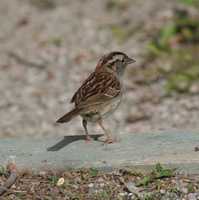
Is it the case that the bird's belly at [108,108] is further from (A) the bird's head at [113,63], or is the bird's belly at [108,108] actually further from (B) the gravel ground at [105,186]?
(B) the gravel ground at [105,186]

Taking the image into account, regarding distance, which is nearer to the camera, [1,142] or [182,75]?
[1,142]

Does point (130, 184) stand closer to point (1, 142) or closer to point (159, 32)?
point (1, 142)

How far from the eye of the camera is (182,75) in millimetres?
10945

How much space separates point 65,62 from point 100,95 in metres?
4.66

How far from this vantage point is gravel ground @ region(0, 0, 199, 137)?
410 inches

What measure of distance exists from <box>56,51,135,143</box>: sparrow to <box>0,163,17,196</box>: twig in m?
0.56

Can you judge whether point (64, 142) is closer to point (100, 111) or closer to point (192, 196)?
point (100, 111)

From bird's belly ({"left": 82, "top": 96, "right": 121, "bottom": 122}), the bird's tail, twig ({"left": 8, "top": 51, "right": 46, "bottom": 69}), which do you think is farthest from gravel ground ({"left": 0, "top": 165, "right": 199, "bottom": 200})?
twig ({"left": 8, "top": 51, "right": 46, "bottom": 69})

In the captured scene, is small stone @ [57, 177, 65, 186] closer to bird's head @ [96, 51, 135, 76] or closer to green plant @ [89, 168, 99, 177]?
green plant @ [89, 168, 99, 177]

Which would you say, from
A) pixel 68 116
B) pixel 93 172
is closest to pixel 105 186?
pixel 93 172

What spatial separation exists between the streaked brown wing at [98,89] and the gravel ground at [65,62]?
190 centimetres

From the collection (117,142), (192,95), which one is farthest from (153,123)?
(117,142)

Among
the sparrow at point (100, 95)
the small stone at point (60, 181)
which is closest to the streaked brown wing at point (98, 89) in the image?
the sparrow at point (100, 95)

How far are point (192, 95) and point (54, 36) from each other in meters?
2.92
